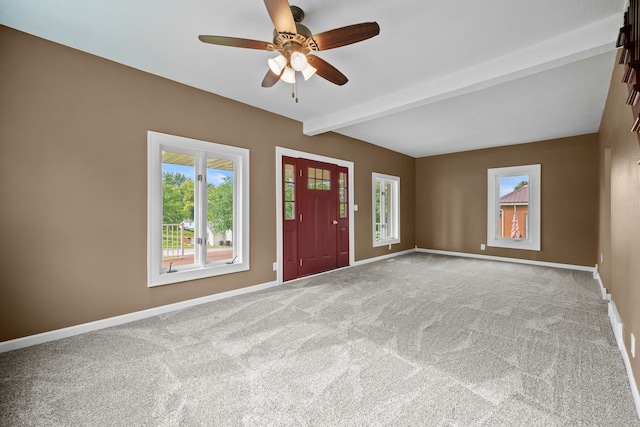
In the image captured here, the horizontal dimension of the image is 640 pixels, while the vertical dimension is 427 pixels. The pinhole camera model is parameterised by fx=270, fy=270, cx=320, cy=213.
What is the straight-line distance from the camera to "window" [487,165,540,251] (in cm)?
574

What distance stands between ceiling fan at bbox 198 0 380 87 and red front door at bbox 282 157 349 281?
2.26 metres

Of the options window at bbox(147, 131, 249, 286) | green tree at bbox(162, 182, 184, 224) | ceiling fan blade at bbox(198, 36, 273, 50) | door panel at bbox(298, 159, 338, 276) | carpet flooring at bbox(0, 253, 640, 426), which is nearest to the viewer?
carpet flooring at bbox(0, 253, 640, 426)

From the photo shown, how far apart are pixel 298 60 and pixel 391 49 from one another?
1.04 meters

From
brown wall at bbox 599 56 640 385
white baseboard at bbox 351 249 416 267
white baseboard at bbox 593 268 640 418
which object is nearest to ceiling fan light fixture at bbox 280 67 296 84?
brown wall at bbox 599 56 640 385

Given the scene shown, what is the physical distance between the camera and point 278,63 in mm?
2203

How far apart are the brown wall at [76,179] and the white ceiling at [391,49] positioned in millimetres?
248

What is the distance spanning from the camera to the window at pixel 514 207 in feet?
18.8

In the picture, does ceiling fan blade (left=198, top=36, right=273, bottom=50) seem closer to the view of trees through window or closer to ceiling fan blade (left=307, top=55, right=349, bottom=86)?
ceiling fan blade (left=307, top=55, right=349, bottom=86)

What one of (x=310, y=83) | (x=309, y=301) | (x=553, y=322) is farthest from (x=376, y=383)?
(x=310, y=83)

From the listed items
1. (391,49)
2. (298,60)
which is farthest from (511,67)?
(298,60)

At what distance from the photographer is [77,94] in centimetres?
261

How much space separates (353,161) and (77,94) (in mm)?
4369

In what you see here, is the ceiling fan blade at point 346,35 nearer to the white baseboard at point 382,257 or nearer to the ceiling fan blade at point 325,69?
the ceiling fan blade at point 325,69

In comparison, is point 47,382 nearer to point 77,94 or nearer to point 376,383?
point 376,383
